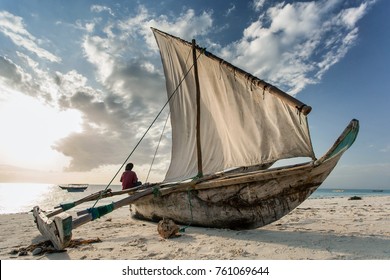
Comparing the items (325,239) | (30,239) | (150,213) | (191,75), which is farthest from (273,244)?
(191,75)

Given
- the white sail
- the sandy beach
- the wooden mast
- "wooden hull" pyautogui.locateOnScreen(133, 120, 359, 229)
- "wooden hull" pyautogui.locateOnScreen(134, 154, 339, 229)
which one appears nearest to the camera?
the sandy beach

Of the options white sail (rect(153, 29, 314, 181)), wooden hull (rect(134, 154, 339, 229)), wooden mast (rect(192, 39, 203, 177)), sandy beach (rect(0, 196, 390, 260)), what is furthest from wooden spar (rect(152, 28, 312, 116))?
sandy beach (rect(0, 196, 390, 260))

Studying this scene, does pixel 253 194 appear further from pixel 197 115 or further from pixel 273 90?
pixel 197 115

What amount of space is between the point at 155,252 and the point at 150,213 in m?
3.62

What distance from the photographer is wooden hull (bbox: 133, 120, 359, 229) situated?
478cm

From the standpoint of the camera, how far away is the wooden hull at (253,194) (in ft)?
15.7

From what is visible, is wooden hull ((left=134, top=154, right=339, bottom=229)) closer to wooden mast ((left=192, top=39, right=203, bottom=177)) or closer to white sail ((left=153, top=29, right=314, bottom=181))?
white sail ((left=153, top=29, right=314, bottom=181))

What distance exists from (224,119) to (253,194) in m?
2.84

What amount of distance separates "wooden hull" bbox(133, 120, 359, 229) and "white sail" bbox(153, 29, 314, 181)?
43cm

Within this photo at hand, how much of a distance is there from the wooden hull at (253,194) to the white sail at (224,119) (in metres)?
0.43

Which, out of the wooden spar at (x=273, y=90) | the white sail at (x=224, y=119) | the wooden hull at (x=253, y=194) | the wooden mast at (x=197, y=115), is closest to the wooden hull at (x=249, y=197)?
the wooden hull at (x=253, y=194)

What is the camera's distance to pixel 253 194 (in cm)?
547

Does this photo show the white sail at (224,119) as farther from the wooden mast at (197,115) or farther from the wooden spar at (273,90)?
the wooden mast at (197,115)
